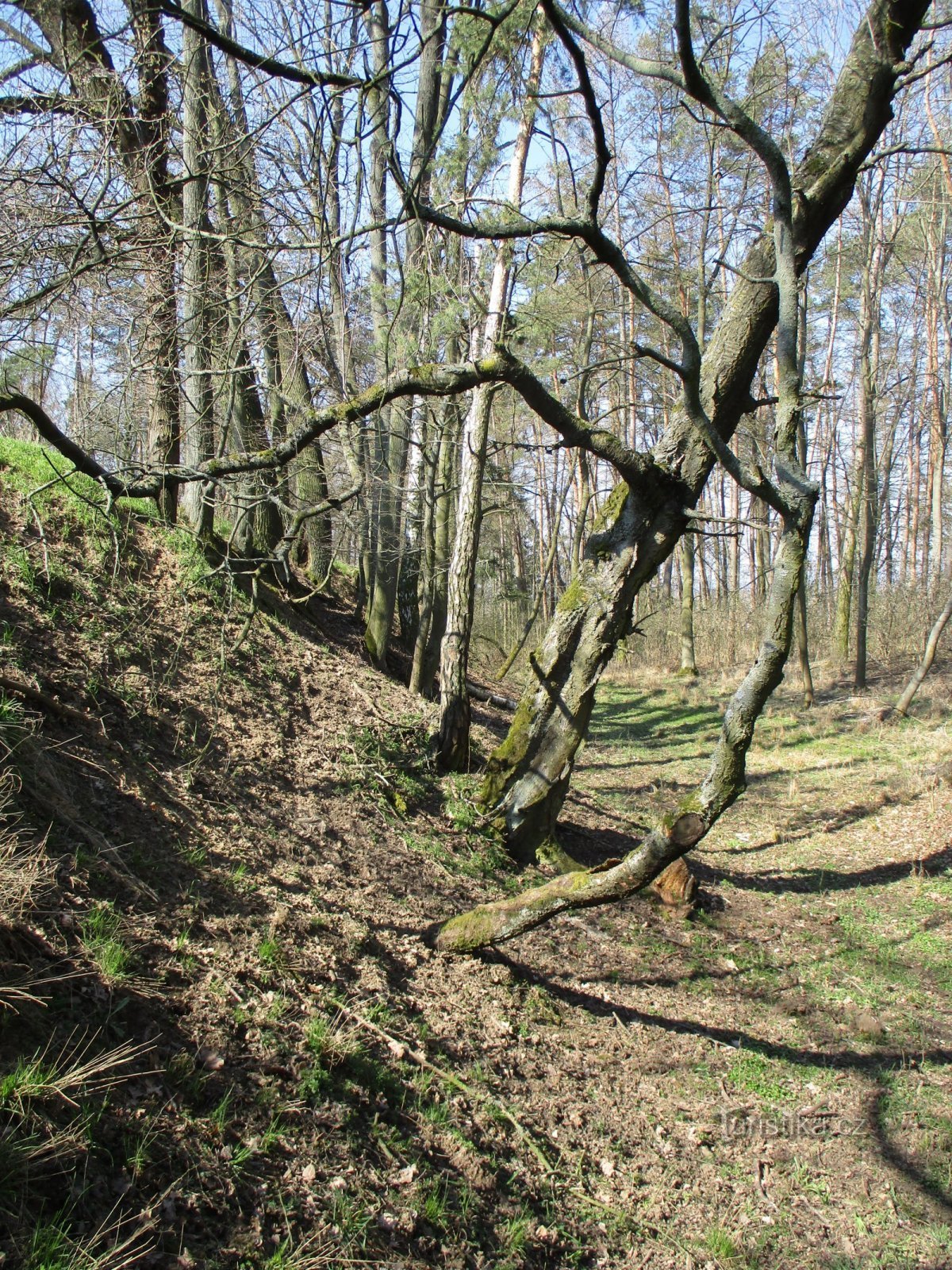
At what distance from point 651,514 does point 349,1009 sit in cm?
416

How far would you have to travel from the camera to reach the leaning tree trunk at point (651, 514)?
491cm

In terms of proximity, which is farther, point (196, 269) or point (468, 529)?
point (468, 529)

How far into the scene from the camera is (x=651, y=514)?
631cm

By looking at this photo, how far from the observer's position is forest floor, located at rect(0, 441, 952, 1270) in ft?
9.34

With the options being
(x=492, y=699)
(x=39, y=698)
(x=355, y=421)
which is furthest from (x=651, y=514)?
(x=492, y=699)

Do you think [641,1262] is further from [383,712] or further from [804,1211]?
[383,712]

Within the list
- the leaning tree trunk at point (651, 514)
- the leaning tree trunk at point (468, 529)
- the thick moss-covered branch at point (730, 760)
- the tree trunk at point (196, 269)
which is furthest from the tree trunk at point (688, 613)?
the thick moss-covered branch at point (730, 760)

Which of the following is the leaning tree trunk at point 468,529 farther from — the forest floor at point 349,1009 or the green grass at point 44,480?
the green grass at point 44,480

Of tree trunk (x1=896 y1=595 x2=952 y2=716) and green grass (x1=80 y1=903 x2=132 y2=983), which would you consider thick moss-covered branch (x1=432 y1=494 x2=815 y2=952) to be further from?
tree trunk (x1=896 y1=595 x2=952 y2=716)

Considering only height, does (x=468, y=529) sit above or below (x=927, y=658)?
above

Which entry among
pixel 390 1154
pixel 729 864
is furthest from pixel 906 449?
pixel 390 1154

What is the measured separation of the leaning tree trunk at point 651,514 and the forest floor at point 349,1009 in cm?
67

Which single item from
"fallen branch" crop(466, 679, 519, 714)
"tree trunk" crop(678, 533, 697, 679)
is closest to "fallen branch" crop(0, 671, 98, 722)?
"fallen branch" crop(466, 679, 519, 714)

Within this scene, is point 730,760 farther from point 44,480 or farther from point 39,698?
point 44,480
